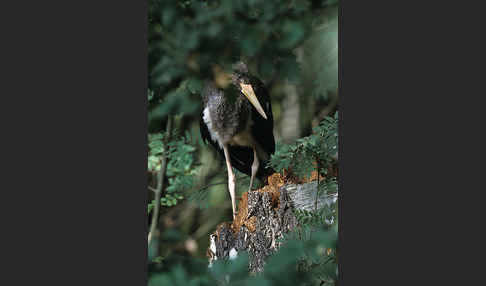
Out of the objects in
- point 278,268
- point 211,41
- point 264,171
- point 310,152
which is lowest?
point 278,268

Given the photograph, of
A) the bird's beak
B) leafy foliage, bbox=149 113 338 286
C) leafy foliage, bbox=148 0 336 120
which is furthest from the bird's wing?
leafy foliage, bbox=148 0 336 120

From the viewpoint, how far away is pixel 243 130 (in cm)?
384

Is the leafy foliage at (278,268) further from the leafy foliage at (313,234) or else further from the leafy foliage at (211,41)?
the leafy foliage at (211,41)

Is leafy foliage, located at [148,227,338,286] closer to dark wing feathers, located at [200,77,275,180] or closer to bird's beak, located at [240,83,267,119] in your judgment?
dark wing feathers, located at [200,77,275,180]

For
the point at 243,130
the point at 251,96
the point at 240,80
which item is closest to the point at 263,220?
the point at 243,130

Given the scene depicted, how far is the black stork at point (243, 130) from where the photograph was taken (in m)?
3.71

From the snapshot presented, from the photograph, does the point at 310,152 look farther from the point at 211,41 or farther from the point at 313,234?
the point at 211,41

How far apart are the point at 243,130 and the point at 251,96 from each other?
236 millimetres

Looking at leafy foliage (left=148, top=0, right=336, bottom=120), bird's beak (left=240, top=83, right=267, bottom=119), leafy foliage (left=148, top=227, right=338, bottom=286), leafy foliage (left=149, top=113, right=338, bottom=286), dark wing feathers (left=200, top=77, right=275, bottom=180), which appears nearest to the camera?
leafy foliage (left=148, top=0, right=336, bottom=120)

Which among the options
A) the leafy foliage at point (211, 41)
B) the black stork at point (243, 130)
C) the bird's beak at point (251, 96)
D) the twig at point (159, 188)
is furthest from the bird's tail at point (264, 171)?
the leafy foliage at point (211, 41)

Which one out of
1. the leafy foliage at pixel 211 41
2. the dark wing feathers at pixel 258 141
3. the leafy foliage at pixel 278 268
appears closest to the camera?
the leafy foliage at pixel 211 41

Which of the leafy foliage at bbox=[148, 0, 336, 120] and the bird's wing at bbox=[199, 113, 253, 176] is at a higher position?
the leafy foliage at bbox=[148, 0, 336, 120]

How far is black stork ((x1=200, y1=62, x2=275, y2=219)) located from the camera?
3.71 meters

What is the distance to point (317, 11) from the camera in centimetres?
→ 357
